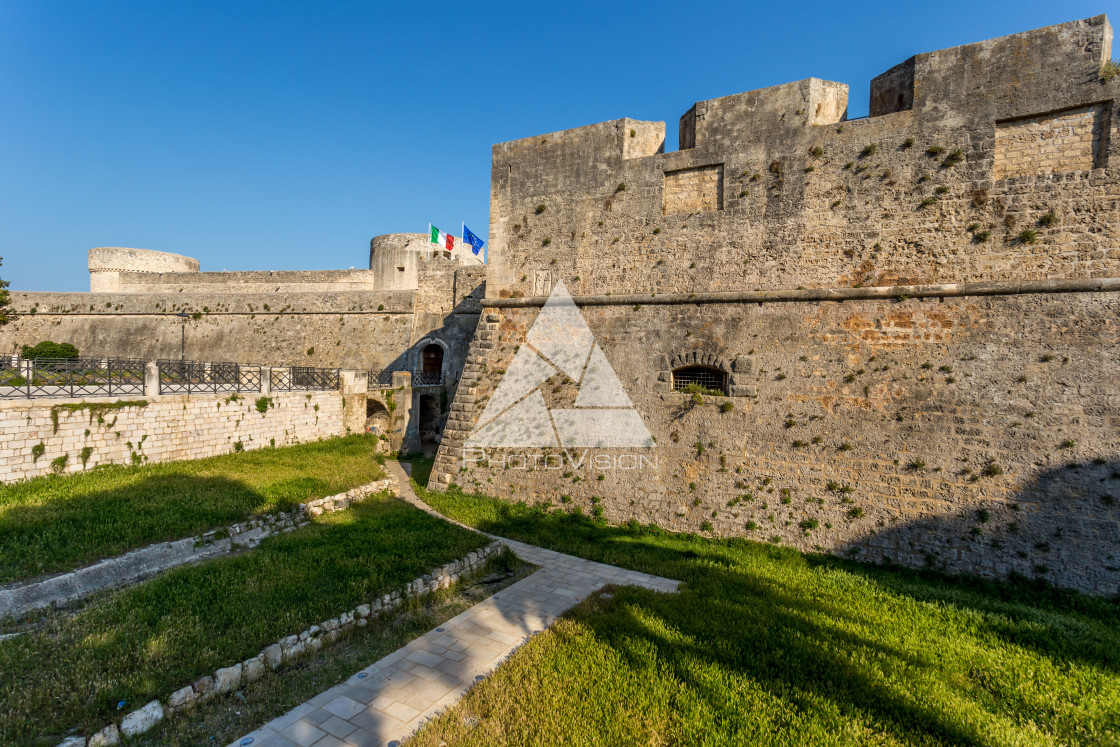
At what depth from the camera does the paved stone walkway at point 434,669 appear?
12.9 feet

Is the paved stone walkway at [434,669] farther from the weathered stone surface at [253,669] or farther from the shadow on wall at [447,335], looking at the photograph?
the shadow on wall at [447,335]

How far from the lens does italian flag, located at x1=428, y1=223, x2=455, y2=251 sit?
67.3 feet

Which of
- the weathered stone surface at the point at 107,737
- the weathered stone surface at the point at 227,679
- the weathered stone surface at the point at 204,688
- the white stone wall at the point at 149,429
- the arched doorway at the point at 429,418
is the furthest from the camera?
the arched doorway at the point at 429,418

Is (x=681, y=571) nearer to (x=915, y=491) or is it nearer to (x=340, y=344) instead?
(x=915, y=491)

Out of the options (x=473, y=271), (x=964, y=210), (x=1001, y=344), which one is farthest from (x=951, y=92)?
(x=473, y=271)

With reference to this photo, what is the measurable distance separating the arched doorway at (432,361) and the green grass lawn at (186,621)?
11.6 m

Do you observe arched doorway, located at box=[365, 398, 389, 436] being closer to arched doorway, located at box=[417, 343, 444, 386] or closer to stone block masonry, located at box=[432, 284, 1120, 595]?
arched doorway, located at box=[417, 343, 444, 386]

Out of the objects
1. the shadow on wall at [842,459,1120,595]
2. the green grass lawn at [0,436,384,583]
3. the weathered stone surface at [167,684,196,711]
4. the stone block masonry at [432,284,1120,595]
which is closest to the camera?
the weathered stone surface at [167,684,196,711]

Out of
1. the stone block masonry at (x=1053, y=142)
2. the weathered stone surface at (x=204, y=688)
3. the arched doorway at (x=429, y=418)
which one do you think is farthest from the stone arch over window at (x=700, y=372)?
the arched doorway at (x=429, y=418)

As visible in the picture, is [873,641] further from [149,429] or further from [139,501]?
[149,429]

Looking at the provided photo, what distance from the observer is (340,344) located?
20.1 meters

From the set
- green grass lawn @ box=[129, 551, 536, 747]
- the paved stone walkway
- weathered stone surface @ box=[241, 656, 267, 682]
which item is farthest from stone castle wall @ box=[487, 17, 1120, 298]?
weathered stone surface @ box=[241, 656, 267, 682]

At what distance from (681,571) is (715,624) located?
5.51 feet

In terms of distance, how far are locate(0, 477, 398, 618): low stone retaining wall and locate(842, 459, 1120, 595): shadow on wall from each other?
9499mm
